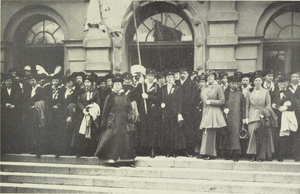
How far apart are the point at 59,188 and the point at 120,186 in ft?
3.89

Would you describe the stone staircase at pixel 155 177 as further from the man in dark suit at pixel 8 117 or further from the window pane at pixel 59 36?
the window pane at pixel 59 36

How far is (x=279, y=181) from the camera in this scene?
23.5ft

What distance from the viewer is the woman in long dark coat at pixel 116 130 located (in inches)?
309

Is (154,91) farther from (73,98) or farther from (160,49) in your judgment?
(160,49)

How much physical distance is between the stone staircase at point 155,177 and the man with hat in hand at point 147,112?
483mm

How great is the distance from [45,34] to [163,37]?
3983 mm

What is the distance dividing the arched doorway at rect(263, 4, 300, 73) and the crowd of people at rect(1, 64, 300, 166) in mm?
2938

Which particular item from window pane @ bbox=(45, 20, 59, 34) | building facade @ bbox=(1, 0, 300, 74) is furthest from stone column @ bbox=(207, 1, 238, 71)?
A: window pane @ bbox=(45, 20, 59, 34)

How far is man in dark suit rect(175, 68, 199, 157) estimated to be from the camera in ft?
27.8

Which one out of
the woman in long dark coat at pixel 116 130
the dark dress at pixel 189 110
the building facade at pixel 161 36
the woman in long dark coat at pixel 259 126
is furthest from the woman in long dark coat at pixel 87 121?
the woman in long dark coat at pixel 259 126

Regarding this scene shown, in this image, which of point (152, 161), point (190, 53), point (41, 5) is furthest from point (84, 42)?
point (152, 161)

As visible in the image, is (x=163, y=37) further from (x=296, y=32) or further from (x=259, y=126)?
(x=259, y=126)

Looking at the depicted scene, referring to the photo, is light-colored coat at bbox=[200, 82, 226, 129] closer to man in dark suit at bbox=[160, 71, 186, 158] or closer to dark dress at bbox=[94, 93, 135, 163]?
man in dark suit at bbox=[160, 71, 186, 158]

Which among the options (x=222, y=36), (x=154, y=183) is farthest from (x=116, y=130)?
(x=222, y=36)
